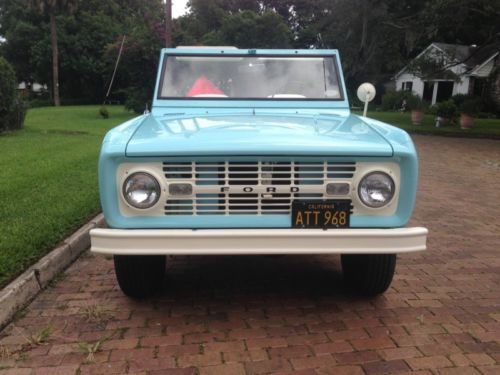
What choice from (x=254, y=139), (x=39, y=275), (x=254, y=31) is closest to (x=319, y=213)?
(x=254, y=139)

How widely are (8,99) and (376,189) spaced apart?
12.1 meters

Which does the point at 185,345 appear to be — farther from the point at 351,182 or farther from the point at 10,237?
the point at 10,237

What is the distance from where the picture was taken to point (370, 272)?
3.46 metres

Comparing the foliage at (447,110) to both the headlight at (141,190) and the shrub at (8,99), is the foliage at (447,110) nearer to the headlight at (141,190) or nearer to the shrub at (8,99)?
the shrub at (8,99)

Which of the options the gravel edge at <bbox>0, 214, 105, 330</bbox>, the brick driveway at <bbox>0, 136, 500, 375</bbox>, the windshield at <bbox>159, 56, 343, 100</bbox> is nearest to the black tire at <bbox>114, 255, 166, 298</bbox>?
the brick driveway at <bbox>0, 136, 500, 375</bbox>

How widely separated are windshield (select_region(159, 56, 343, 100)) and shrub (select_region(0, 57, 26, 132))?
9429 millimetres

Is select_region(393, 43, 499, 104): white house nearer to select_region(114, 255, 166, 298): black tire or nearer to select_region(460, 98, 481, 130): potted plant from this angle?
select_region(460, 98, 481, 130): potted plant

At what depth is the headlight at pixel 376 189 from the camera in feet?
9.48

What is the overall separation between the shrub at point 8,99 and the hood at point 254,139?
10.4m

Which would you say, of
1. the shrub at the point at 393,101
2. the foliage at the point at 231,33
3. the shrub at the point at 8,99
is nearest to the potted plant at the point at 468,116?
the foliage at the point at 231,33

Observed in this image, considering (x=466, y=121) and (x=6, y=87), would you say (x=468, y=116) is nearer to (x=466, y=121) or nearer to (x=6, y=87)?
(x=466, y=121)

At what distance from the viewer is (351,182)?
2.89 m

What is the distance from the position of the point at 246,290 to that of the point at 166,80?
204cm

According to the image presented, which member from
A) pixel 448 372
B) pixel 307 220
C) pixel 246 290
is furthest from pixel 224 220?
pixel 448 372
